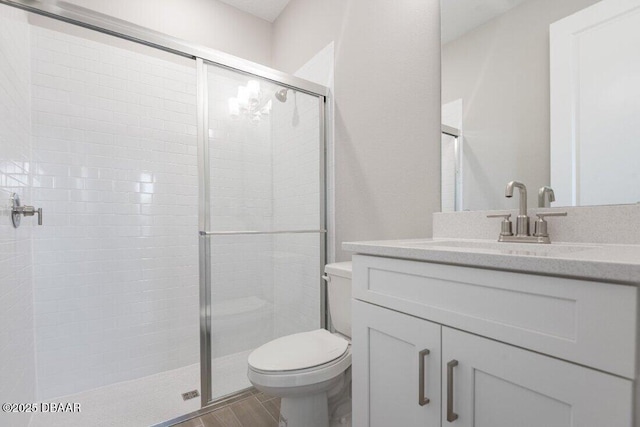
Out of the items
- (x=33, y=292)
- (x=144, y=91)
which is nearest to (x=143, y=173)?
(x=144, y=91)

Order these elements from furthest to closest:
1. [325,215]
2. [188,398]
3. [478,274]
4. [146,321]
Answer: [146,321] → [325,215] → [188,398] → [478,274]

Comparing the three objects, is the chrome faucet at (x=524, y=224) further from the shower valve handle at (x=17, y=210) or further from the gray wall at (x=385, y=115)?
the shower valve handle at (x=17, y=210)

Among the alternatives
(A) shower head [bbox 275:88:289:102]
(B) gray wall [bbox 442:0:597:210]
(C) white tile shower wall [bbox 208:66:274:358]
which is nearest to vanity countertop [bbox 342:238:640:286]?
(B) gray wall [bbox 442:0:597:210]

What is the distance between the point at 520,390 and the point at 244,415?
1.41 meters

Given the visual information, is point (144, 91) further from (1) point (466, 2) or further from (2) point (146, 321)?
(1) point (466, 2)

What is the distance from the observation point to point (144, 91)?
2199mm

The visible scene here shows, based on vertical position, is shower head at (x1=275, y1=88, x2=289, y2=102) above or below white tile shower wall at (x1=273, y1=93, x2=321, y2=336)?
above

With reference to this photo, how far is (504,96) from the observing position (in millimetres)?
1327

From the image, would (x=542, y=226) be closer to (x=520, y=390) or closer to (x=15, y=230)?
(x=520, y=390)

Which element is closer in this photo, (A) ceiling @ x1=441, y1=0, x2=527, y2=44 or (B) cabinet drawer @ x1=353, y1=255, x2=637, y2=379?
(B) cabinet drawer @ x1=353, y1=255, x2=637, y2=379

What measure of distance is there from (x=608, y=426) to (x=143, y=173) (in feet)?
8.01

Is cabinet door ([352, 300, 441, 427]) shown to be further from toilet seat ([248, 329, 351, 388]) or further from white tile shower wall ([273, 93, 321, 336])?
white tile shower wall ([273, 93, 321, 336])

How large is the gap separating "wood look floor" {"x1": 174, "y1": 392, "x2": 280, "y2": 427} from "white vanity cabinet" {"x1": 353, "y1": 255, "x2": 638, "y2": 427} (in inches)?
28.8

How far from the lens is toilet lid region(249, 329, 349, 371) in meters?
1.26
